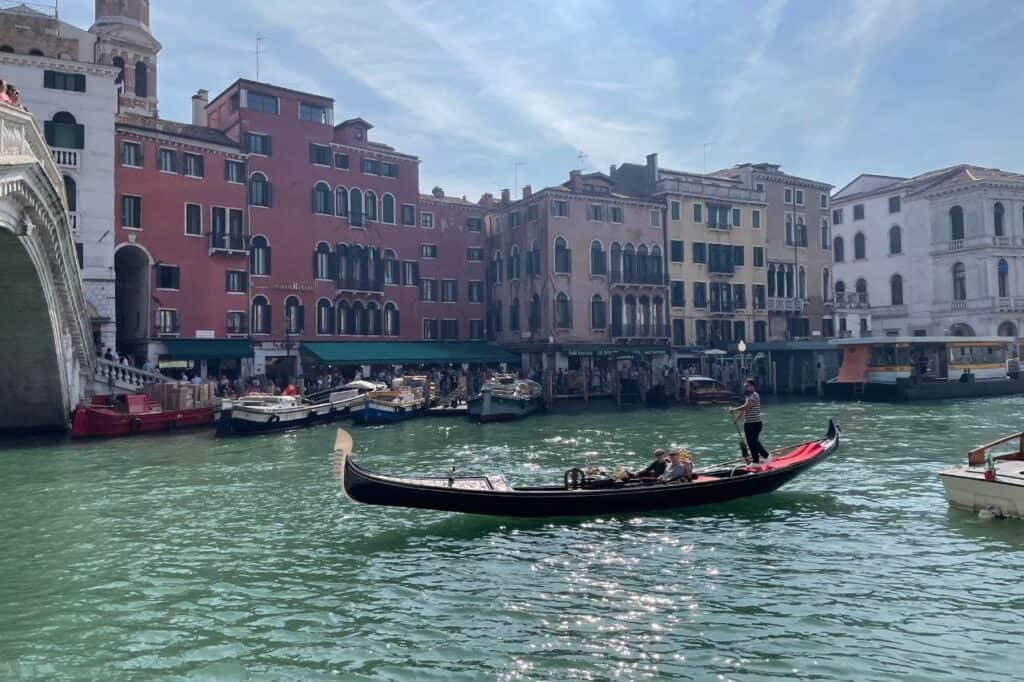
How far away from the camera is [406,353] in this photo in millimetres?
37781

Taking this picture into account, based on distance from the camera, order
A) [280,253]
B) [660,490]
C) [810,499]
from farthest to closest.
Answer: [280,253] → [810,499] → [660,490]

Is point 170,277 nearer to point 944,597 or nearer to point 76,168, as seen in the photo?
point 76,168

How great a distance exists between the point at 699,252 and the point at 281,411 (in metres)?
27.1

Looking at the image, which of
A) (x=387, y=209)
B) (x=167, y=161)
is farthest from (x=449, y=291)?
(x=167, y=161)

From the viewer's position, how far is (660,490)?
1266 cm

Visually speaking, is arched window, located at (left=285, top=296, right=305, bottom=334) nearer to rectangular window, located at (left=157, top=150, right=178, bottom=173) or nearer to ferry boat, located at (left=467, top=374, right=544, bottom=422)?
rectangular window, located at (left=157, top=150, right=178, bottom=173)

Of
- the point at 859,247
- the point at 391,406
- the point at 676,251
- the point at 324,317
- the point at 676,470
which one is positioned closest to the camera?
the point at 676,470

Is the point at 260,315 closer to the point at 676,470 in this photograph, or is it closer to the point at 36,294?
the point at 36,294

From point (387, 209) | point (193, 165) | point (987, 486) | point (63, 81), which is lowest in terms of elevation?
point (987, 486)

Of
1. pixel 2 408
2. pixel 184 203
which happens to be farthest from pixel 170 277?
pixel 2 408

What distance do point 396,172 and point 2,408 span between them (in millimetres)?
21148

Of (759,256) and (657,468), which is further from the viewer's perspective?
(759,256)

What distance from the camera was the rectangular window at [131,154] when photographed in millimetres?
31750

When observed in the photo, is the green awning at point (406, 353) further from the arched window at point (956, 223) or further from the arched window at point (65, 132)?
the arched window at point (956, 223)
